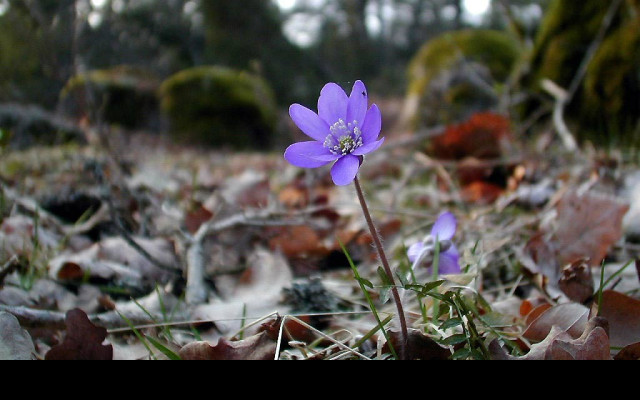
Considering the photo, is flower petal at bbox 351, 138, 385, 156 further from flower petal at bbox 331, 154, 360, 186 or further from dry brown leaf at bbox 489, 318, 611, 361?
dry brown leaf at bbox 489, 318, 611, 361

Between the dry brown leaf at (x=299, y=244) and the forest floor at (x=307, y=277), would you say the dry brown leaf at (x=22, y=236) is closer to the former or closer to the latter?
the forest floor at (x=307, y=277)

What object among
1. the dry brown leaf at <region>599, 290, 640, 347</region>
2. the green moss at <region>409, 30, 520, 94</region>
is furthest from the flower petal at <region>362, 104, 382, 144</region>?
the green moss at <region>409, 30, 520, 94</region>

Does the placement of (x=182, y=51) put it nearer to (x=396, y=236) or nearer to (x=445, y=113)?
(x=445, y=113)

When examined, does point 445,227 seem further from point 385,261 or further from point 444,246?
point 385,261

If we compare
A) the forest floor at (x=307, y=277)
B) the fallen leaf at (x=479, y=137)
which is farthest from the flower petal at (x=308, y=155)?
the fallen leaf at (x=479, y=137)

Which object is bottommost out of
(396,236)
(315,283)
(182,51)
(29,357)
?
(29,357)

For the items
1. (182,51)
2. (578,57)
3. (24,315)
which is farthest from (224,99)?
(24,315)
